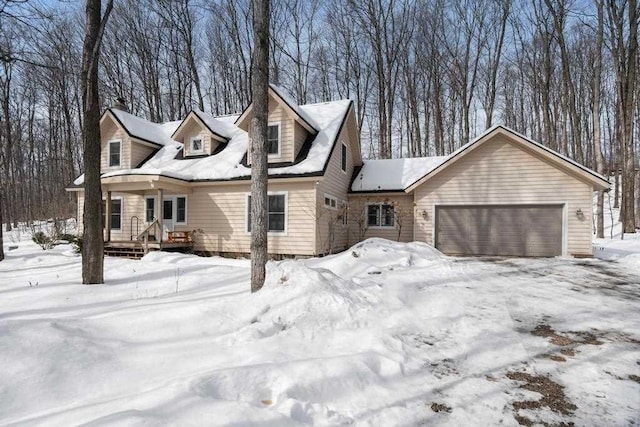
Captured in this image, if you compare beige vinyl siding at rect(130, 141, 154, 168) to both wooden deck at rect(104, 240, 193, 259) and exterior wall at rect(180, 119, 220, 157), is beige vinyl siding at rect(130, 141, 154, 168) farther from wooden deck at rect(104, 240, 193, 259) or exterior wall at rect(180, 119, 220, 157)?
wooden deck at rect(104, 240, 193, 259)

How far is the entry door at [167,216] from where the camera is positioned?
14086 millimetres

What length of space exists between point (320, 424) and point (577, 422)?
1936 millimetres

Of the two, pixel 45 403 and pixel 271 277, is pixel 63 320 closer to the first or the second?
pixel 45 403

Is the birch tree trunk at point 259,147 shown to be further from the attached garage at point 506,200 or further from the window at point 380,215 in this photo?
the window at point 380,215

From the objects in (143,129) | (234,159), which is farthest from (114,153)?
(234,159)

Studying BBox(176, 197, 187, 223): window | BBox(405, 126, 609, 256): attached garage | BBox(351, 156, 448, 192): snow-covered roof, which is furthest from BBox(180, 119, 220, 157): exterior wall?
BBox(405, 126, 609, 256): attached garage

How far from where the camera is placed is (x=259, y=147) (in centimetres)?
584

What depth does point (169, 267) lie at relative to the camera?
28.3ft

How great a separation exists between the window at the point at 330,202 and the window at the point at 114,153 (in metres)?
10.1

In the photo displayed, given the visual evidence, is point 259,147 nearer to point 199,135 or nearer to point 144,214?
point 199,135

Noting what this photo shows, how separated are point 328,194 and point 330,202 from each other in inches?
19.4

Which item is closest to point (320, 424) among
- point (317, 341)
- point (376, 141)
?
point (317, 341)

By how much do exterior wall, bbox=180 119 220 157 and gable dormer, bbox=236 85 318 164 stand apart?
232cm

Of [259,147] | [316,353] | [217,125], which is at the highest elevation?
[217,125]
